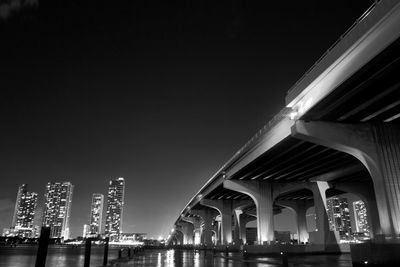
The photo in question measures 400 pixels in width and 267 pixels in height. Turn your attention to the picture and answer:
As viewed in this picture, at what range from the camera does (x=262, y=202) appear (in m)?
52.5

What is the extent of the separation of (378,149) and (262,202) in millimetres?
29665

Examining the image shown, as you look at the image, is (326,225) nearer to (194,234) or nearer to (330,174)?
(330,174)

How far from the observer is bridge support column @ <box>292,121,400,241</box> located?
2286 centimetres

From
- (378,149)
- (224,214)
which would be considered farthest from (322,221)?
(224,214)

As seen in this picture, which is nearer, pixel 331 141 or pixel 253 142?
pixel 331 141

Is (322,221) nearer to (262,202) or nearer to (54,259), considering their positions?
(262,202)

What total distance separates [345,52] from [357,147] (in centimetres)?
837

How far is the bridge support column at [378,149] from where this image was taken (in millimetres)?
22859

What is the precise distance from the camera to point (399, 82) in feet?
67.2

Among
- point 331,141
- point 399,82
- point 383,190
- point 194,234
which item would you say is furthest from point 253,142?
point 194,234

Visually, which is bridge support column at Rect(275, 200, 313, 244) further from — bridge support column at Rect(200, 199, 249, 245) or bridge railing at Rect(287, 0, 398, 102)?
bridge railing at Rect(287, 0, 398, 102)

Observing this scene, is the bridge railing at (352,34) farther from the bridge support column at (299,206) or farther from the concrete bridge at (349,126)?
the bridge support column at (299,206)

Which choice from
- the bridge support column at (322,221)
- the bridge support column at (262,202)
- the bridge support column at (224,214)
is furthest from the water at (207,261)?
the bridge support column at (224,214)

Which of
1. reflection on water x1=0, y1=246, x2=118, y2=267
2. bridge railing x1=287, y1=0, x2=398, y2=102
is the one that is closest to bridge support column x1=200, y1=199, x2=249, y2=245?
reflection on water x1=0, y1=246, x2=118, y2=267
